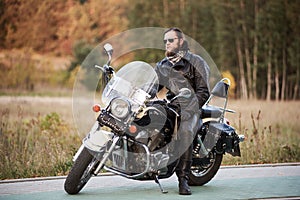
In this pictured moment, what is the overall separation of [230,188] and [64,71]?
1072 inches

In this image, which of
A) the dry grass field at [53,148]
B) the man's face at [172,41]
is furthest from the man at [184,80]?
the dry grass field at [53,148]

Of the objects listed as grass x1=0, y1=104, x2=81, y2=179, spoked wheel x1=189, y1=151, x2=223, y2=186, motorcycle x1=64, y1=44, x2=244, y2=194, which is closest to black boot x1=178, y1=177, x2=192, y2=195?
motorcycle x1=64, y1=44, x2=244, y2=194

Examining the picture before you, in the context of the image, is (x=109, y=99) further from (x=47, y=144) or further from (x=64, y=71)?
(x=64, y=71)

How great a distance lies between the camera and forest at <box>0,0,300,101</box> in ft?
96.2

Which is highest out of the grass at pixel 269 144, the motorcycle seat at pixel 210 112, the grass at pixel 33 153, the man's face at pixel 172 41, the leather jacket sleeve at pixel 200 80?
the man's face at pixel 172 41

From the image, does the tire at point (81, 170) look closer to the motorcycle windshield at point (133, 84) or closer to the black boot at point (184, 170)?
the motorcycle windshield at point (133, 84)

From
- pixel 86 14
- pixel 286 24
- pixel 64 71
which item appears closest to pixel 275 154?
pixel 286 24

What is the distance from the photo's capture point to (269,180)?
8.61 m

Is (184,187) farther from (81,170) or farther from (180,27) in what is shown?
(180,27)

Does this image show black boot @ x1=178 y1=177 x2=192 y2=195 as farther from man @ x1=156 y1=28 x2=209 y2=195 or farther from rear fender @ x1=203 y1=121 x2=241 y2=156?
rear fender @ x1=203 y1=121 x2=241 y2=156

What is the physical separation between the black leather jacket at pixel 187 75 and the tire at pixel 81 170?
1.18 meters

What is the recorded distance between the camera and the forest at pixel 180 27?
29328 mm

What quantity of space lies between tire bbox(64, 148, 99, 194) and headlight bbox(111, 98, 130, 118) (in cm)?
46

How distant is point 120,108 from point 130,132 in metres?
0.25
